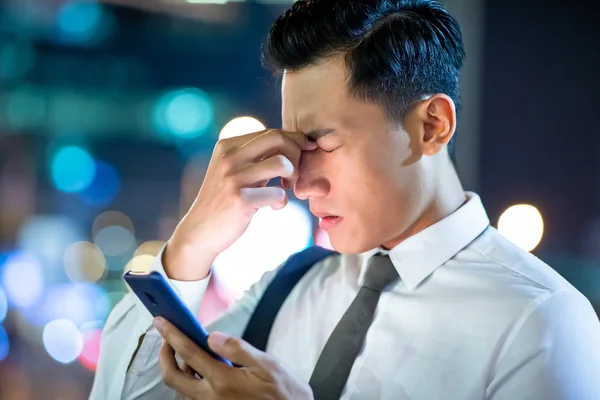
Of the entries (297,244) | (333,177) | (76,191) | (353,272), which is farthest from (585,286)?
(76,191)

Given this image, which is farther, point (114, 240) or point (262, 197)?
point (114, 240)

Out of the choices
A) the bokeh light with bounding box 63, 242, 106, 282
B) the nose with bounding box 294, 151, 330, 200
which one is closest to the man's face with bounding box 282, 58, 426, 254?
the nose with bounding box 294, 151, 330, 200

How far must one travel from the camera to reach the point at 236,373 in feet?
3.84

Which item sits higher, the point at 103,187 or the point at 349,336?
the point at 349,336

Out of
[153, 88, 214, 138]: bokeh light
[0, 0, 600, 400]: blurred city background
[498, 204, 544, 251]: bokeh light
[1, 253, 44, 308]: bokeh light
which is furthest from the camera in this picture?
[153, 88, 214, 138]: bokeh light

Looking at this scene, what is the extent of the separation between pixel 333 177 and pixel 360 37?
0.30 meters

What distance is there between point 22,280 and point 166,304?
45.0 ft

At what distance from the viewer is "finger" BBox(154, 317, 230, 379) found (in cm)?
119

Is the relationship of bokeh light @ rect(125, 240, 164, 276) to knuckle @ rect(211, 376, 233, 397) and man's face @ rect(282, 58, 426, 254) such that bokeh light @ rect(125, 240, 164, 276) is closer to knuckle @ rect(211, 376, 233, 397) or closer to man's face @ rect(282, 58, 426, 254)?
man's face @ rect(282, 58, 426, 254)

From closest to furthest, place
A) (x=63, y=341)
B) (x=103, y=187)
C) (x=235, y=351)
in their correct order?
(x=235, y=351) < (x=63, y=341) < (x=103, y=187)

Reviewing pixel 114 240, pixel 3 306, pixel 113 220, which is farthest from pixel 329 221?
pixel 113 220

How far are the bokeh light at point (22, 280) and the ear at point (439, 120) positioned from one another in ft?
34.8

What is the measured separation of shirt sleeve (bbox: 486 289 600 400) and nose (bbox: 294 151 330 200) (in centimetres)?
47

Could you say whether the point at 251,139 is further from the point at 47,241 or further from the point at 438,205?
the point at 47,241
